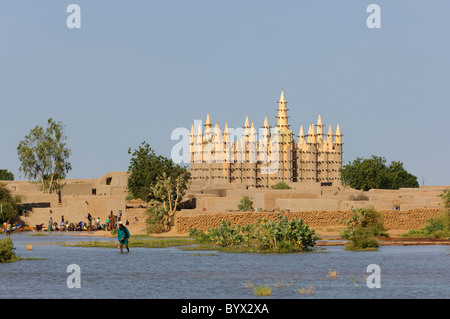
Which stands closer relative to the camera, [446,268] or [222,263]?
[446,268]

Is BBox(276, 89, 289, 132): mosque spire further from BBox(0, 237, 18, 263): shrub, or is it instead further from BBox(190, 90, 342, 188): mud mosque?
BBox(0, 237, 18, 263): shrub

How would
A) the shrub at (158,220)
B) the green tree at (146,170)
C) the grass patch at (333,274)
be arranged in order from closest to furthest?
the grass patch at (333,274) → the shrub at (158,220) → the green tree at (146,170)

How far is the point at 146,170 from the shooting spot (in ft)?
231

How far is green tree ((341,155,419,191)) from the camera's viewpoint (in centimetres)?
13512

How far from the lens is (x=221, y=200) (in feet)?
184

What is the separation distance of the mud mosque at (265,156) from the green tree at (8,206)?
8591 cm

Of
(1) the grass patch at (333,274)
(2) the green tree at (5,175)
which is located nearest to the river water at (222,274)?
(1) the grass patch at (333,274)

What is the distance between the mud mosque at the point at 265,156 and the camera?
5669 inches

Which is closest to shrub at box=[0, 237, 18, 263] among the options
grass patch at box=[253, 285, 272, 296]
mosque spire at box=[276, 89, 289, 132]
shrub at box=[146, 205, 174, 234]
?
grass patch at box=[253, 285, 272, 296]

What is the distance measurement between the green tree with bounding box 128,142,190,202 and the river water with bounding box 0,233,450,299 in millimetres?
39349

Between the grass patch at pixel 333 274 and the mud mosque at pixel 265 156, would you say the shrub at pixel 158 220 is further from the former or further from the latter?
the mud mosque at pixel 265 156
